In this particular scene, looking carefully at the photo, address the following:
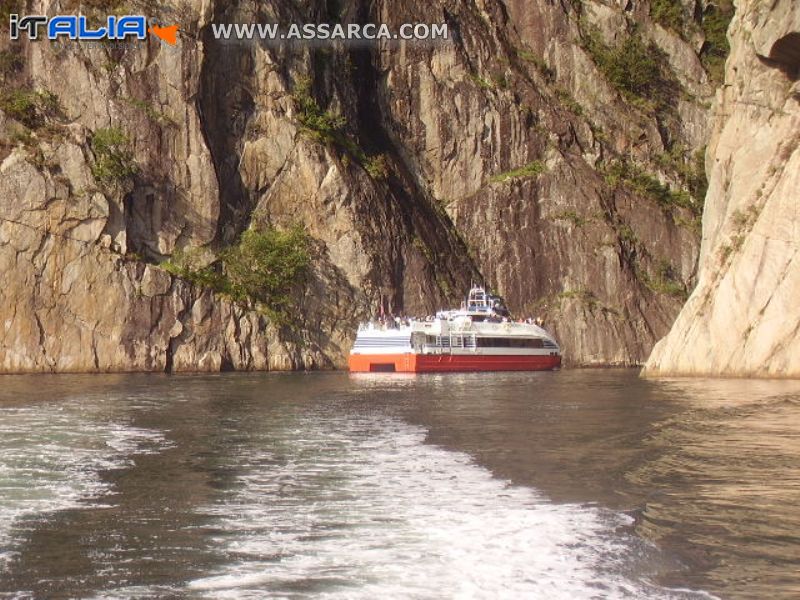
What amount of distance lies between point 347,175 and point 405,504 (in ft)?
250

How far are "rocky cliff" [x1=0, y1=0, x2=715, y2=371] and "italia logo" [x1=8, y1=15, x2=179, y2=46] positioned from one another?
38.0 inches

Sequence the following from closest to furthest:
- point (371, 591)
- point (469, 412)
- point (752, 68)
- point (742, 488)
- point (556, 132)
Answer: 1. point (371, 591)
2. point (742, 488)
3. point (469, 412)
4. point (752, 68)
5. point (556, 132)

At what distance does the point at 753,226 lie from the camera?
2229 inches

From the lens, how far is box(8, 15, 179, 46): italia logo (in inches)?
3415

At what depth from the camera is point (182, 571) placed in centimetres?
1396

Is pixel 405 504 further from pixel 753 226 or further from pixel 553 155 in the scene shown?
pixel 553 155

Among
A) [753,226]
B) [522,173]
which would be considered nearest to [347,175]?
[522,173]

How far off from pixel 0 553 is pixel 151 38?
79151 millimetres

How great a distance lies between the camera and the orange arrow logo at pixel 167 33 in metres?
88.6

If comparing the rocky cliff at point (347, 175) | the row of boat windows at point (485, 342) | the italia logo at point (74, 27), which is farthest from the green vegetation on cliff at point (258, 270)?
the italia logo at point (74, 27)

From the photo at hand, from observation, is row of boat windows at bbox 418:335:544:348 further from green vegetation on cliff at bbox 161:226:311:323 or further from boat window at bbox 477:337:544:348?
green vegetation on cliff at bbox 161:226:311:323

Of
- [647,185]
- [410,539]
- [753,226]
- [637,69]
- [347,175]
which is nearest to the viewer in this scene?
[410,539]

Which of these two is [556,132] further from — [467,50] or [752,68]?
[752,68]

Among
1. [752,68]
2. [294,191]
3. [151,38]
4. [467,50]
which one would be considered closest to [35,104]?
[151,38]
